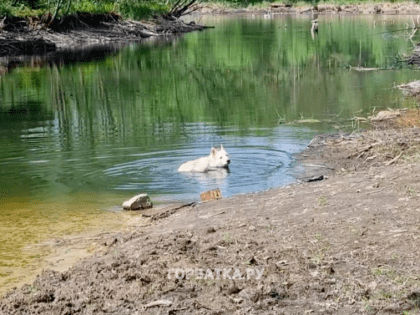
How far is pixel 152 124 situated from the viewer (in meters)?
21.6

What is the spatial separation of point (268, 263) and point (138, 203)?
5371mm

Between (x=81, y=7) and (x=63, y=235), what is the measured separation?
180 feet

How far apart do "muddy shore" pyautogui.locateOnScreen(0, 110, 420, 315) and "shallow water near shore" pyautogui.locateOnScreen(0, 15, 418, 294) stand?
187cm

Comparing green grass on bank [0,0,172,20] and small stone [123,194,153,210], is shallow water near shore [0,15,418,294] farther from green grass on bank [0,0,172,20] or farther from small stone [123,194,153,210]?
green grass on bank [0,0,172,20]

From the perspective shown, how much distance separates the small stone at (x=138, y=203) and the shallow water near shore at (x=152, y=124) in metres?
0.38

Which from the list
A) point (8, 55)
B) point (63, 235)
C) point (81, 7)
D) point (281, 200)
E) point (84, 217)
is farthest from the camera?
point (81, 7)

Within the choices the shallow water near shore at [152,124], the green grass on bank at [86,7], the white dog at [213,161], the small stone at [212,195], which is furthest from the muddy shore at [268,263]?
the green grass on bank at [86,7]

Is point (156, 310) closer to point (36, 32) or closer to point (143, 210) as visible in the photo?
point (143, 210)

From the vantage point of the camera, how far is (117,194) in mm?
13727

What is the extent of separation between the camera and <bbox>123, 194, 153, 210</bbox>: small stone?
1227cm

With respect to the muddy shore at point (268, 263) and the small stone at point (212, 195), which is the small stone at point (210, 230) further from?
the small stone at point (212, 195)

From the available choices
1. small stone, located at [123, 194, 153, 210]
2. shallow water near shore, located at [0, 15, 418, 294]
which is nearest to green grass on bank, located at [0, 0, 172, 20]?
shallow water near shore, located at [0, 15, 418, 294]

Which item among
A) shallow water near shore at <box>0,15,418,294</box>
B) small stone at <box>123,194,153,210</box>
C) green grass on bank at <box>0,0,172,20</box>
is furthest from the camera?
green grass on bank at <box>0,0,172,20</box>

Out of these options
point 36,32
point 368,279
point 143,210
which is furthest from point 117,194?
point 36,32
